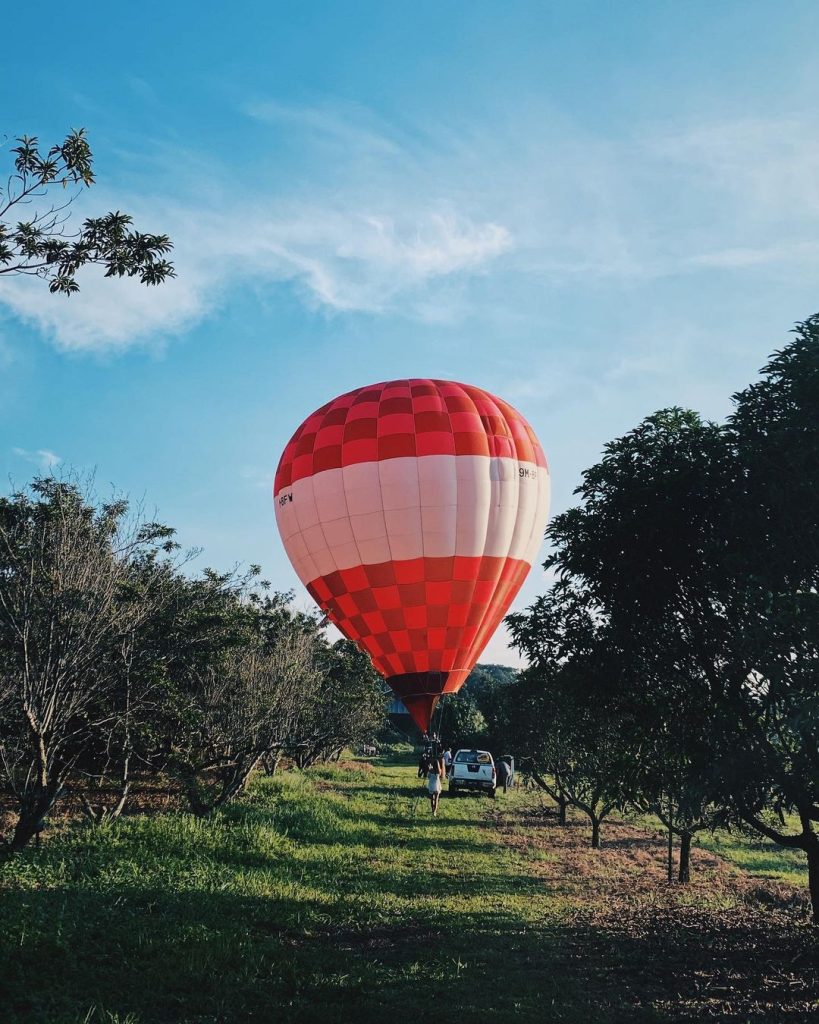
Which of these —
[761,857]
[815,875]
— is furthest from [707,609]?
[761,857]

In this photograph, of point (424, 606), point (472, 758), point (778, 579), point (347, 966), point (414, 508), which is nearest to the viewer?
point (347, 966)

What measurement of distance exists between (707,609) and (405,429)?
721 inches

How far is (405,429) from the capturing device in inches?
1126

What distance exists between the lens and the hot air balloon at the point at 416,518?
28.3 m

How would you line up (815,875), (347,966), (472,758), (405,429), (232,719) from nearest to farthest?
(347,966) < (815,875) < (232,719) < (405,429) < (472,758)

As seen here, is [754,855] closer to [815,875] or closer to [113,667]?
[815,875]

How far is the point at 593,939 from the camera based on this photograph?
11.3 meters

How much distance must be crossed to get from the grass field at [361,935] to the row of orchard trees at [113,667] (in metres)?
2.31

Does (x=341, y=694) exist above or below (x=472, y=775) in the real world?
above

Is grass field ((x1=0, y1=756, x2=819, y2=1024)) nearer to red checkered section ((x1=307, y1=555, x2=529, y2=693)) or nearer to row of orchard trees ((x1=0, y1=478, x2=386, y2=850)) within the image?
row of orchard trees ((x1=0, y1=478, x2=386, y2=850))

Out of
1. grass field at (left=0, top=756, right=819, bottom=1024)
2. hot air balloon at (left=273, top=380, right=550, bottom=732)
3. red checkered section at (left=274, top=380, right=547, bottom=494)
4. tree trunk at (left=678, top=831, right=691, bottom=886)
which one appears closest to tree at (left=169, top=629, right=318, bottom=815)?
grass field at (left=0, top=756, right=819, bottom=1024)

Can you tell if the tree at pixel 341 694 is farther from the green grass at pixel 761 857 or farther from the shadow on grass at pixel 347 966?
the shadow on grass at pixel 347 966

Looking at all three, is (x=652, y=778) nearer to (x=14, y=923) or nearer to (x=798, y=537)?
(x=798, y=537)

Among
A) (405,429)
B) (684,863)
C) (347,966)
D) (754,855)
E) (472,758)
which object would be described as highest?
(405,429)
